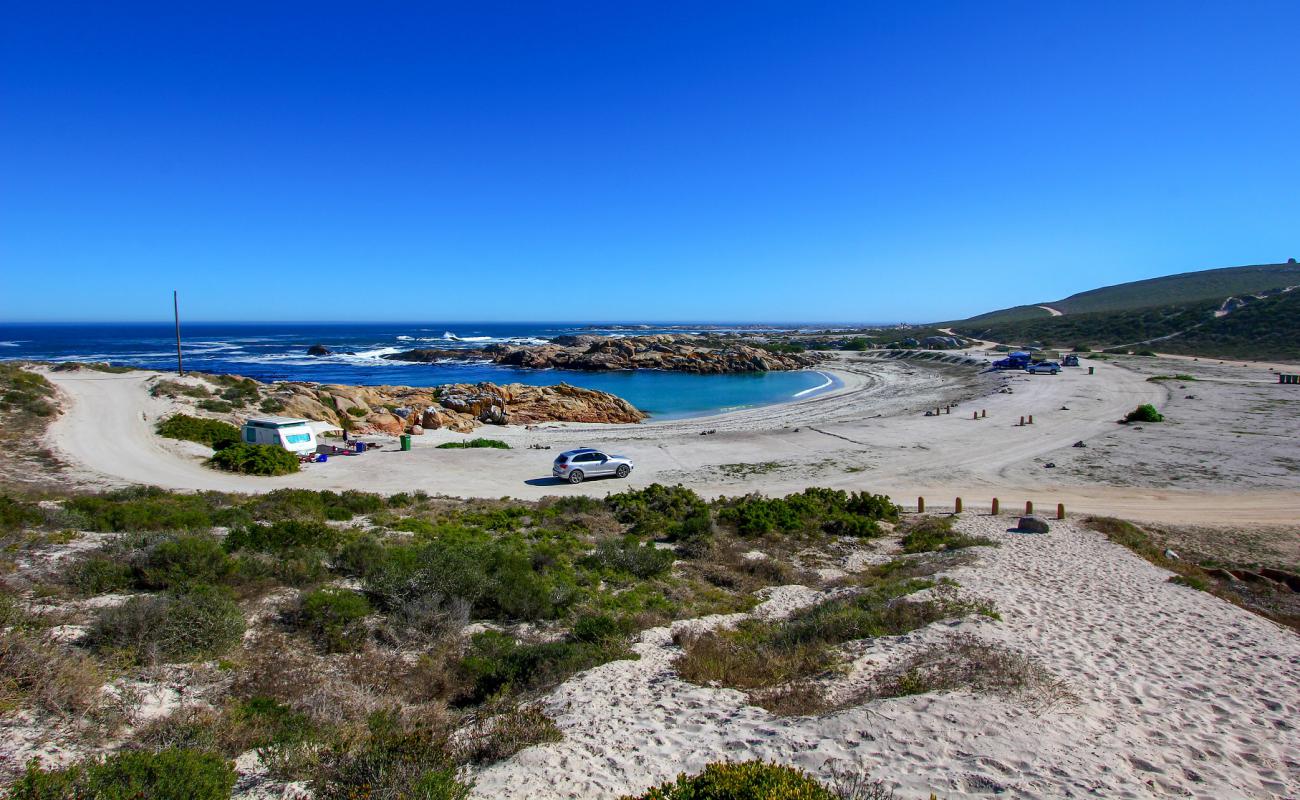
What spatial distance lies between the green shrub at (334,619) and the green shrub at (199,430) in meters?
23.3

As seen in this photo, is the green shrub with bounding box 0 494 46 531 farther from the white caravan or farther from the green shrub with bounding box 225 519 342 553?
the white caravan

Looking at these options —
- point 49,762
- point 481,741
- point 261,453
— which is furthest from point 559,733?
point 261,453

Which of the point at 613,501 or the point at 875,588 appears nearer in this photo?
the point at 875,588

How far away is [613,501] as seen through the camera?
2064 cm

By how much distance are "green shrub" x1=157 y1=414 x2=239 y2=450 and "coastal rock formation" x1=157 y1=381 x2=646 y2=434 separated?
9.93ft

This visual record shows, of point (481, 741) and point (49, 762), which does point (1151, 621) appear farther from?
point (49, 762)

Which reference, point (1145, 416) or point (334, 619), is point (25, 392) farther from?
point (1145, 416)

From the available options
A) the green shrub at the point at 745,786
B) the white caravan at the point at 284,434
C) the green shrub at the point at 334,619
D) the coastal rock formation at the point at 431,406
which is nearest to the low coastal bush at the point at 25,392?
the coastal rock formation at the point at 431,406

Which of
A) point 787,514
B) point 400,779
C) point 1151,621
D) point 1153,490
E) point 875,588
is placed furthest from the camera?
point 1153,490

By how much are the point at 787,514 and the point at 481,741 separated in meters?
13.5

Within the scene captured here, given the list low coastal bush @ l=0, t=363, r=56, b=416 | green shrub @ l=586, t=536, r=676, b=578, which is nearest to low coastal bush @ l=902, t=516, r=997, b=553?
green shrub @ l=586, t=536, r=676, b=578

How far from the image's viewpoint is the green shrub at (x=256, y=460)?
82.9ft

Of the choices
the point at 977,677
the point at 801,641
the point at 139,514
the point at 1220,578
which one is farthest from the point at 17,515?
the point at 1220,578

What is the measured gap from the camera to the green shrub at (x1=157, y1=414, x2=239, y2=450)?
29.4 m
